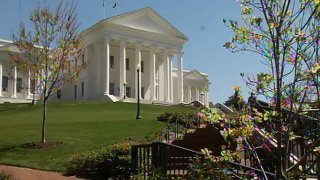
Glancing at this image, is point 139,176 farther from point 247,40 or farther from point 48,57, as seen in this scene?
point 48,57

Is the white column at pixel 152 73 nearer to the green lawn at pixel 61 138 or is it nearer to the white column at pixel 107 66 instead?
the white column at pixel 107 66

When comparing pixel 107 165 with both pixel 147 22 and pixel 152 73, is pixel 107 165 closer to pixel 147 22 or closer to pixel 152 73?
pixel 147 22

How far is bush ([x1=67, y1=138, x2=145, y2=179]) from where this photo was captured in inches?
580

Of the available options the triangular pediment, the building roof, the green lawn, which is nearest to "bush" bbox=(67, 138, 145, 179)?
the green lawn

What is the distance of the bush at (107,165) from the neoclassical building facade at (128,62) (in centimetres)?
5010

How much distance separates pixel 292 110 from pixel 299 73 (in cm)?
50

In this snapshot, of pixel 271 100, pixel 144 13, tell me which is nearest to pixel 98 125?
pixel 271 100

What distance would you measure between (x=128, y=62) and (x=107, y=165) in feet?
211

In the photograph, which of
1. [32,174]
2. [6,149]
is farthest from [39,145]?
[32,174]

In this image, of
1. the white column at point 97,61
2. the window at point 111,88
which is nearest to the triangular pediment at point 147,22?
the white column at point 97,61

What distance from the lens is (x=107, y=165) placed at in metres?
15.1

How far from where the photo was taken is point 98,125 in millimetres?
30109

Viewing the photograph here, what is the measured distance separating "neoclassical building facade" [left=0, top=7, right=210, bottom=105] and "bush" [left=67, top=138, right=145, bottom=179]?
50099mm

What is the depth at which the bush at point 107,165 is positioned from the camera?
580 inches
